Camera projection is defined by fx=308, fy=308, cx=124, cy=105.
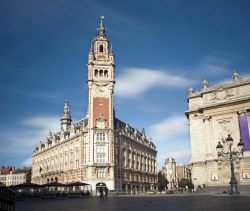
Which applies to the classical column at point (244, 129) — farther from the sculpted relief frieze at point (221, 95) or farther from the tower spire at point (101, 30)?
the tower spire at point (101, 30)

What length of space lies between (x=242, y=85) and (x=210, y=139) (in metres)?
11.2

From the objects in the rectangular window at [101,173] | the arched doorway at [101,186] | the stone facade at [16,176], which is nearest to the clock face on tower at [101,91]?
the rectangular window at [101,173]

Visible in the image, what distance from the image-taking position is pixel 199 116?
5906 cm

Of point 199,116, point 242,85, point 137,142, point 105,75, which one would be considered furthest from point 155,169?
point 242,85

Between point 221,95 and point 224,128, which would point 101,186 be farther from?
point 221,95

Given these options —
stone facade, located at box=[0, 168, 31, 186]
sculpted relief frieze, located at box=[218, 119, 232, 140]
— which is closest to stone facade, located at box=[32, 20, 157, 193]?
sculpted relief frieze, located at box=[218, 119, 232, 140]

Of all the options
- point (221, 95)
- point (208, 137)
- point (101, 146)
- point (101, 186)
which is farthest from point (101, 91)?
point (221, 95)

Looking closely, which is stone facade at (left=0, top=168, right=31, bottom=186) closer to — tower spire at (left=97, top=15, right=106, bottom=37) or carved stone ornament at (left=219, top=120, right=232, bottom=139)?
tower spire at (left=97, top=15, right=106, bottom=37)

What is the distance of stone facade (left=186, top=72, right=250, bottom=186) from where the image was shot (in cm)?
5225

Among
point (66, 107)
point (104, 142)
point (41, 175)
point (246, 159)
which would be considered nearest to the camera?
point (246, 159)

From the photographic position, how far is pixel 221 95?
2234 inches

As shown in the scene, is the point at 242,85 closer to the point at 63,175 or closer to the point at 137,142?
the point at 137,142

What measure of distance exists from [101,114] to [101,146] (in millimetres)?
7897

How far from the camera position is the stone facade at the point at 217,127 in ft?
171
